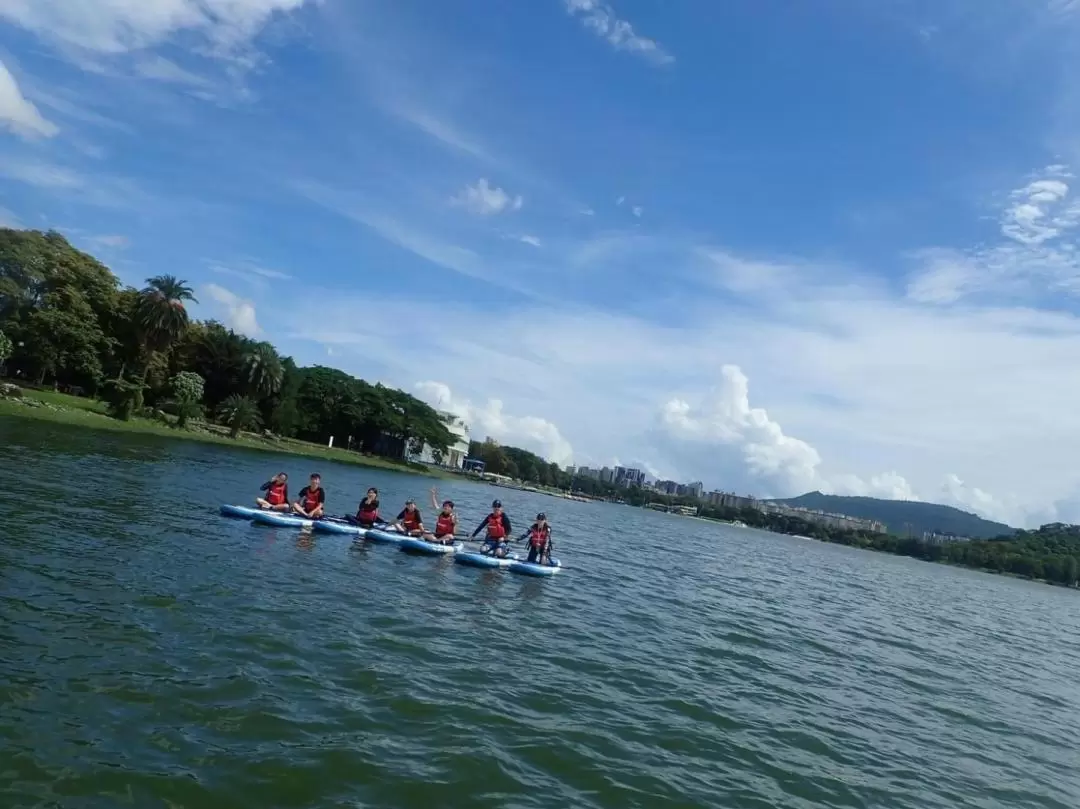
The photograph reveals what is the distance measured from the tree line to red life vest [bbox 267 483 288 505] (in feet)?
128

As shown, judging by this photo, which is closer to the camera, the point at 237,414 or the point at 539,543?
the point at 539,543

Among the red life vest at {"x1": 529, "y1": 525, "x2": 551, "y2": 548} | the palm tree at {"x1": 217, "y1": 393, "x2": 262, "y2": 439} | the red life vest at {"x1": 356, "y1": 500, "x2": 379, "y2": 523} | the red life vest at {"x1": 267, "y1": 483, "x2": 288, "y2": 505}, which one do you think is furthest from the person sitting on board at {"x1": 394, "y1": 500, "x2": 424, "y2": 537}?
the palm tree at {"x1": 217, "y1": 393, "x2": 262, "y2": 439}

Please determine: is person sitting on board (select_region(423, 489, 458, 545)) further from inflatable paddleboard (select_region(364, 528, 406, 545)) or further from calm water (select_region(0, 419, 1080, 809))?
calm water (select_region(0, 419, 1080, 809))

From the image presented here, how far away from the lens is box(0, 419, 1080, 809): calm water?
9.04 metres

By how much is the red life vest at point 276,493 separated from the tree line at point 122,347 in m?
39.0

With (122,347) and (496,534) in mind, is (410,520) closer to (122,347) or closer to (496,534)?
(496,534)

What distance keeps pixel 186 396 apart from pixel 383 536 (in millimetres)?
58812

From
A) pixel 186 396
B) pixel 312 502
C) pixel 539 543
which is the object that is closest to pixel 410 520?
pixel 312 502

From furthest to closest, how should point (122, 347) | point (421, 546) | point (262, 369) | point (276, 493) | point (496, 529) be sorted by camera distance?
point (262, 369), point (122, 347), point (276, 493), point (496, 529), point (421, 546)

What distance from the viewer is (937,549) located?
637ft

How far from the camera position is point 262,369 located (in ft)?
322

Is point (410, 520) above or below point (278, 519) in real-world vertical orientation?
above

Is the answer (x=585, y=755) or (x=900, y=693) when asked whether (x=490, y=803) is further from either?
(x=900, y=693)

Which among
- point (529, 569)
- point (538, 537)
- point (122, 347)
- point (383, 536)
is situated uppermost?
point (122, 347)
